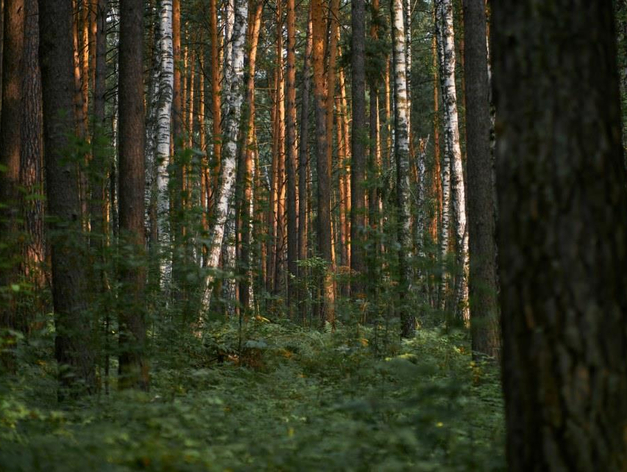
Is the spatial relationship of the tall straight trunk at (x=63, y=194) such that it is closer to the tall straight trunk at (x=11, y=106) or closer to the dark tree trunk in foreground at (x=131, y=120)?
the dark tree trunk in foreground at (x=131, y=120)

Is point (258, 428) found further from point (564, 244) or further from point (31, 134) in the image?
point (31, 134)

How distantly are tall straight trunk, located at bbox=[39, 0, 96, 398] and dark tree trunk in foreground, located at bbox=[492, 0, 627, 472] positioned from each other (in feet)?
17.3

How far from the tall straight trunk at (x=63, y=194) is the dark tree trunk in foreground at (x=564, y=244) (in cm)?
527

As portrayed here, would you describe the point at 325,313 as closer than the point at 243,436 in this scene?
No

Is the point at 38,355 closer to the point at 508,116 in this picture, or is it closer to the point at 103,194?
the point at 103,194

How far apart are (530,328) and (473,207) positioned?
744cm

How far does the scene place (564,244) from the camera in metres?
3.00

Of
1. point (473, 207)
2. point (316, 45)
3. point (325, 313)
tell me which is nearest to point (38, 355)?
point (473, 207)

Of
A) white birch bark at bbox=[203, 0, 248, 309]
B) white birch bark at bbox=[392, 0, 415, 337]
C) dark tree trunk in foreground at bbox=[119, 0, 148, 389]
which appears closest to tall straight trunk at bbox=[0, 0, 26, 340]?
dark tree trunk in foreground at bbox=[119, 0, 148, 389]

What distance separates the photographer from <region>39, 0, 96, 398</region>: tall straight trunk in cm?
752

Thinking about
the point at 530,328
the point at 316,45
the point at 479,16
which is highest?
the point at 316,45

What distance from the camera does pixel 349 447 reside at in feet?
15.0

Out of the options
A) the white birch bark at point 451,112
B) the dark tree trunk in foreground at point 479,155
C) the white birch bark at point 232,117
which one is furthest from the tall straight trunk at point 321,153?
the dark tree trunk in foreground at point 479,155

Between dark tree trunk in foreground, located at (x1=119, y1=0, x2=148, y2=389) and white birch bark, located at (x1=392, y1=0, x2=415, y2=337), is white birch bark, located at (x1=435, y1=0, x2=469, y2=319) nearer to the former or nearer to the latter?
white birch bark, located at (x1=392, y1=0, x2=415, y2=337)
